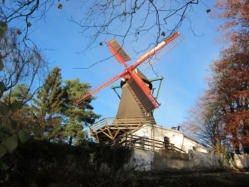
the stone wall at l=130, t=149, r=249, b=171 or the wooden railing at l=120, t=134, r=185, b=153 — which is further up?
the wooden railing at l=120, t=134, r=185, b=153

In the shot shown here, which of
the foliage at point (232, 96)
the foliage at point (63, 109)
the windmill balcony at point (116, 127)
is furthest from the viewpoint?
the foliage at point (63, 109)

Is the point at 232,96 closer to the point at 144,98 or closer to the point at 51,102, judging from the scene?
the point at 144,98

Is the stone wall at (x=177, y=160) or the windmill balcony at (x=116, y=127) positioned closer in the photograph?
the stone wall at (x=177, y=160)

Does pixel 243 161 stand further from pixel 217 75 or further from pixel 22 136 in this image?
pixel 22 136

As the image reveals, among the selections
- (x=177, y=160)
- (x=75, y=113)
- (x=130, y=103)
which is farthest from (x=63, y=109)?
(x=177, y=160)

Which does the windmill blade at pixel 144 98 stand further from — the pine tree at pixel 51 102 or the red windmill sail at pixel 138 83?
the pine tree at pixel 51 102

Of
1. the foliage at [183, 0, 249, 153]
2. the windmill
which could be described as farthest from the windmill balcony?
the foliage at [183, 0, 249, 153]

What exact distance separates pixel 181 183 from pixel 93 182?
233 centimetres

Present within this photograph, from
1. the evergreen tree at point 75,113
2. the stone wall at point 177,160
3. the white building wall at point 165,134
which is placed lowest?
the stone wall at point 177,160

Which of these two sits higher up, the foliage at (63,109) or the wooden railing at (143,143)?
the foliage at (63,109)

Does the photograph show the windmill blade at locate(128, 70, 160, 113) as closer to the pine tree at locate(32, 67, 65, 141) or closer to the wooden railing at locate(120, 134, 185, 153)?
the wooden railing at locate(120, 134, 185, 153)

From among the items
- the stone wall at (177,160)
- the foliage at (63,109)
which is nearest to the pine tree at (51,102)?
the foliage at (63,109)

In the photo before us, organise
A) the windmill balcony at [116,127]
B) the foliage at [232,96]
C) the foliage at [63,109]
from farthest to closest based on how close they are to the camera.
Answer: the foliage at [63,109] → the windmill balcony at [116,127] → the foliage at [232,96]

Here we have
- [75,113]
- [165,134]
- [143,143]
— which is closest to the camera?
[143,143]
